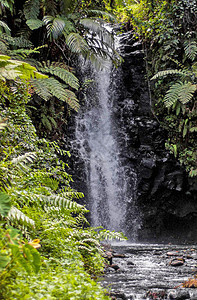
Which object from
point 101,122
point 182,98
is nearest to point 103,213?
point 101,122

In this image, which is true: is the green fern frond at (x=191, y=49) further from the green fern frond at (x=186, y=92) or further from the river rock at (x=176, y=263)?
the river rock at (x=176, y=263)

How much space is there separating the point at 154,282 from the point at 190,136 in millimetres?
5824

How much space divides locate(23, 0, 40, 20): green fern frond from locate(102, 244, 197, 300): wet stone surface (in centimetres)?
547

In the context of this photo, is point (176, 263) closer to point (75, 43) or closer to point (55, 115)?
point (55, 115)

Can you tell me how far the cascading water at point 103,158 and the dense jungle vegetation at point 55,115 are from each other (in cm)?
86

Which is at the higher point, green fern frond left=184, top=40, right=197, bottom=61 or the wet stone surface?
green fern frond left=184, top=40, right=197, bottom=61

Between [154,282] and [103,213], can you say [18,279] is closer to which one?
[154,282]

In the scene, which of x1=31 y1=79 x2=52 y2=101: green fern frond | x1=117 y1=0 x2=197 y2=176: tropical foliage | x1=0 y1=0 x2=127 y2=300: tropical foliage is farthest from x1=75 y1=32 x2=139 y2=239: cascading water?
x1=31 y1=79 x2=52 y2=101: green fern frond

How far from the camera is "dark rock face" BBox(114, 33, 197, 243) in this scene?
26.6 feet

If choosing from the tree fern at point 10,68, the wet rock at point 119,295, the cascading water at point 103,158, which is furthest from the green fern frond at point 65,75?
the wet rock at point 119,295

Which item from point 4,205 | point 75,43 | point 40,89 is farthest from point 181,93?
point 4,205

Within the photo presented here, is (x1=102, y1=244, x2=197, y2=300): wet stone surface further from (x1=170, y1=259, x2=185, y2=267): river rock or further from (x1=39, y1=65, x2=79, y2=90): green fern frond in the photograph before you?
(x1=39, y1=65, x2=79, y2=90): green fern frond

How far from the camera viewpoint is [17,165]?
3.08 m

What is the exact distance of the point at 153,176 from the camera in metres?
8.45
